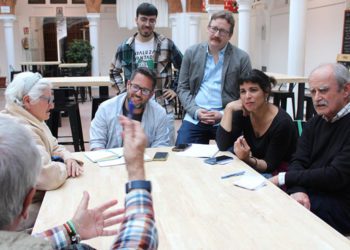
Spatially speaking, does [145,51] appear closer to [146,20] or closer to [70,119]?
[146,20]

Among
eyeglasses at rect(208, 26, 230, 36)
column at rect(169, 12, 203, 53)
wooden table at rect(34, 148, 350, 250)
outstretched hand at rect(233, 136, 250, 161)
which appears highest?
column at rect(169, 12, 203, 53)

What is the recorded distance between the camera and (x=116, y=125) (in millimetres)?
2984

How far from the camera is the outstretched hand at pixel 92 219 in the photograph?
4.49 ft

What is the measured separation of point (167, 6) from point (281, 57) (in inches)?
181

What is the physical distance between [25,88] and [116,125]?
0.82 m

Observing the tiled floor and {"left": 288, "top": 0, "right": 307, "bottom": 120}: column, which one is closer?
the tiled floor

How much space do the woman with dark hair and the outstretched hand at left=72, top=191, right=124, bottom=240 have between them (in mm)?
1215

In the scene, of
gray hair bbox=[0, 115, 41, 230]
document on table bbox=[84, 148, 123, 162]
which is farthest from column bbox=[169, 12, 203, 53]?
gray hair bbox=[0, 115, 41, 230]

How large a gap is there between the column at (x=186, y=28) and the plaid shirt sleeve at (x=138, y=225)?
39.8 feet

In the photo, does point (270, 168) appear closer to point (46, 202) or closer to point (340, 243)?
point (340, 243)

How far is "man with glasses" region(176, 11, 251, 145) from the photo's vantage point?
342cm

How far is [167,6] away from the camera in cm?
1488

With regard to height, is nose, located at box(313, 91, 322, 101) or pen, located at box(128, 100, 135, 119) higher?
nose, located at box(313, 91, 322, 101)

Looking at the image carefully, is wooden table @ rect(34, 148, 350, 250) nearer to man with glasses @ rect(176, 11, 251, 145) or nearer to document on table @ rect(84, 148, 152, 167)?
document on table @ rect(84, 148, 152, 167)
